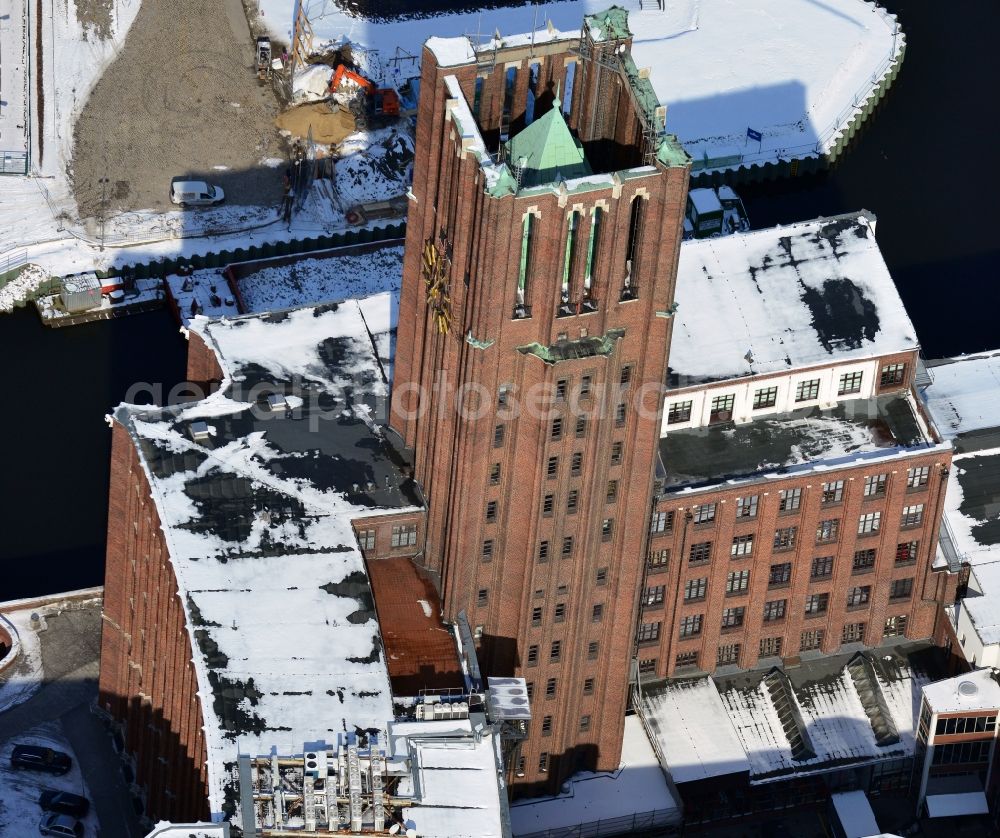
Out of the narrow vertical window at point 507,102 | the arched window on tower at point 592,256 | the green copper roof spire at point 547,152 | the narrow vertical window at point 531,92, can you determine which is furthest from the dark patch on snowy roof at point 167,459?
the narrow vertical window at point 531,92

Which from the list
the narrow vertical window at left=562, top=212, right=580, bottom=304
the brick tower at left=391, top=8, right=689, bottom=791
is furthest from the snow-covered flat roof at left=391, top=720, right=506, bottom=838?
the narrow vertical window at left=562, top=212, right=580, bottom=304

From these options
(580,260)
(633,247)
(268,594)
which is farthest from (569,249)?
(268,594)

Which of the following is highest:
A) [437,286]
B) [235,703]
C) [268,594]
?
[437,286]

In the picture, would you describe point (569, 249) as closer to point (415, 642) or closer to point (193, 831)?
point (415, 642)

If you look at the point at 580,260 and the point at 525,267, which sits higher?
the point at 580,260

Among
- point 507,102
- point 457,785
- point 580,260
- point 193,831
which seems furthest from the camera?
point 507,102

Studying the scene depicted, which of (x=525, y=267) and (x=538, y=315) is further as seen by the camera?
(x=538, y=315)

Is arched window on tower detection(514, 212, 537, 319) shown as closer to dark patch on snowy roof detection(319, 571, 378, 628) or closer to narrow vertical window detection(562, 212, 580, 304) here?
narrow vertical window detection(562, 212, 580, 304)

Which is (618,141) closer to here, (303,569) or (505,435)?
(505,435)
